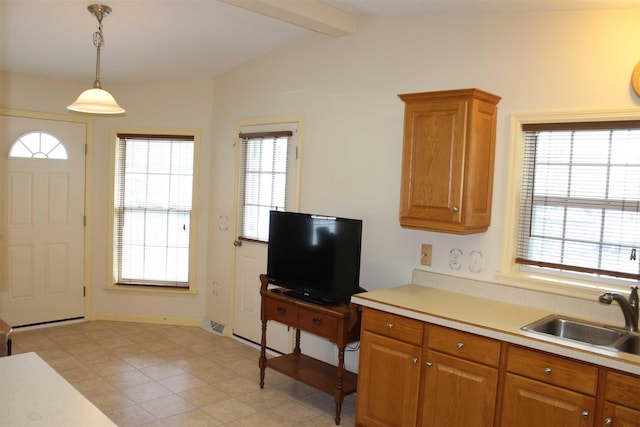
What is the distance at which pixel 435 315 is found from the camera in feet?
9.09

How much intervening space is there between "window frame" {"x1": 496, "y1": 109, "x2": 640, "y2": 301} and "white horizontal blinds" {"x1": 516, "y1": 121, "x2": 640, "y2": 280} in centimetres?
4

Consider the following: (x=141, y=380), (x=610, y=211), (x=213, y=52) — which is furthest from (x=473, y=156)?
(x=141, y=380)

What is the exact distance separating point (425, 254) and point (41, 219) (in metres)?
3.94

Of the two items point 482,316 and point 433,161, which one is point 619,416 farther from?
point 433,161

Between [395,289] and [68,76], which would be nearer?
[395,289]

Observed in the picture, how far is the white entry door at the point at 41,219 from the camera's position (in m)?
5.03

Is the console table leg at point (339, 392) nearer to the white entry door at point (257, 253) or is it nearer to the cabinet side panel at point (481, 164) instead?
the white entry door at point (257, 253)

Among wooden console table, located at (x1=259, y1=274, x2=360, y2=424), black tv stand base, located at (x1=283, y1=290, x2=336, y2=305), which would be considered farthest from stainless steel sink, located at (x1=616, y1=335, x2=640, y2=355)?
black tv stand base, located at (x1=283, y1=290, x2=336, y2=305)

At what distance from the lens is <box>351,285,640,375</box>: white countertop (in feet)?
7.30

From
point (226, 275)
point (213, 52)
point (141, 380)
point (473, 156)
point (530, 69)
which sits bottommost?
point (141, 380)

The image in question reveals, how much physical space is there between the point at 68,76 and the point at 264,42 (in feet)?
7.06

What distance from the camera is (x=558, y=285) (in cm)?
292

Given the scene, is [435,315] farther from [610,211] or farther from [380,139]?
[380,139]

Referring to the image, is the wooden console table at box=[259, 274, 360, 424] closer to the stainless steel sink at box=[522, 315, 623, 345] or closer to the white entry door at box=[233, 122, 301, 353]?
the white entry door at box=[233, 122, 301, 353]
